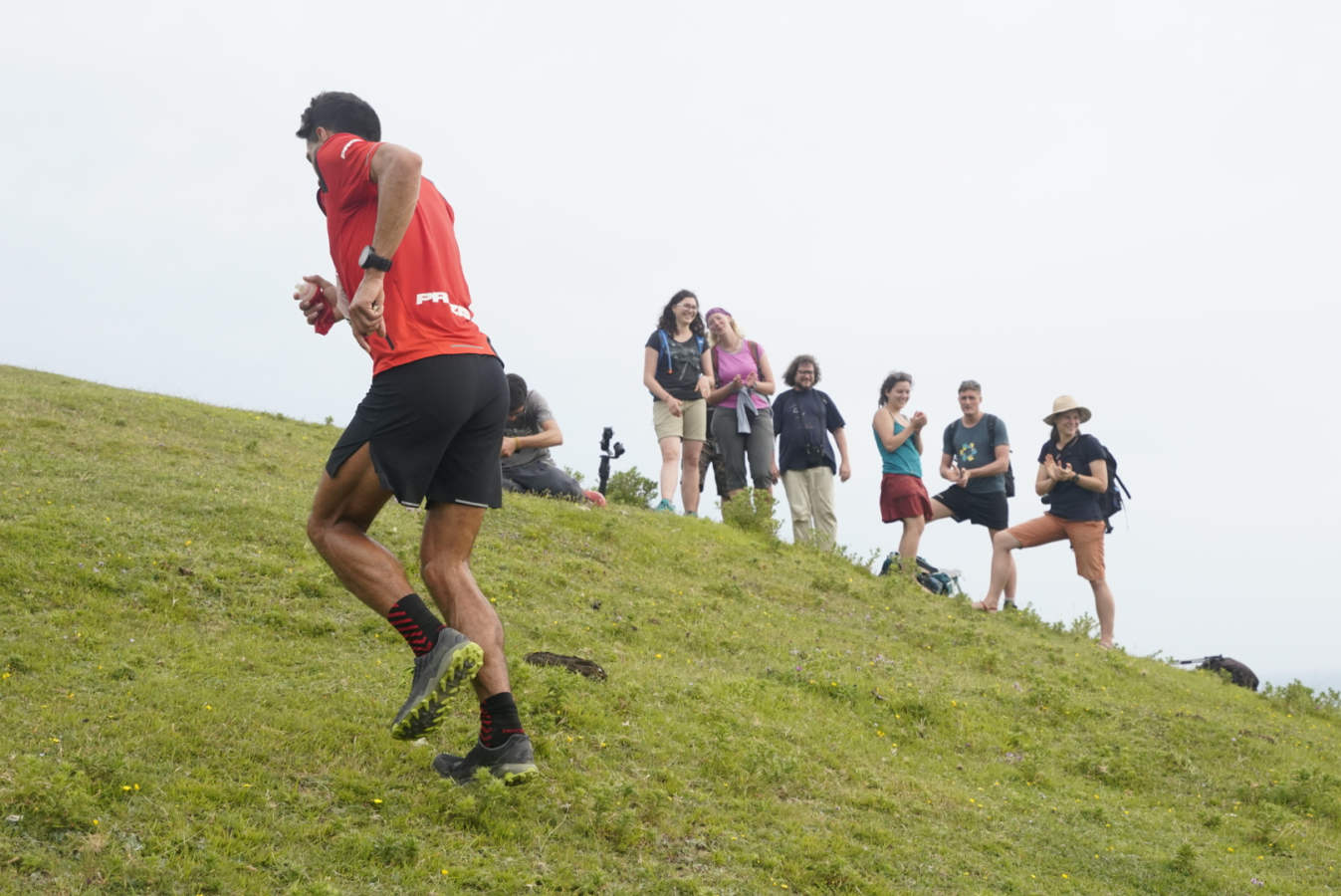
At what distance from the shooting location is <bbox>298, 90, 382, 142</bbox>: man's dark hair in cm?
514

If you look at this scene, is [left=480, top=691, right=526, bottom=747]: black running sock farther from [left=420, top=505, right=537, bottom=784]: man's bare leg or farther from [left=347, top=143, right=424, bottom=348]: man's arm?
[left=347, top=143, right=424, bottom=348]: man's arm

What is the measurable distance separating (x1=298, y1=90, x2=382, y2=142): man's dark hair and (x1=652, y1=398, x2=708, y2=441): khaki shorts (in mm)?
8639

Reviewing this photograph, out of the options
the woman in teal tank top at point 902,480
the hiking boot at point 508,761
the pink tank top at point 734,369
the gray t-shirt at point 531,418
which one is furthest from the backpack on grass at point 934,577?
the hiking boot at point 508,761

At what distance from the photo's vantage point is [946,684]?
31.0 feet

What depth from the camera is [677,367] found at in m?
13.7

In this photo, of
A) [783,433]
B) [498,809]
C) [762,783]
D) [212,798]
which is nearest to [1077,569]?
[783,433]

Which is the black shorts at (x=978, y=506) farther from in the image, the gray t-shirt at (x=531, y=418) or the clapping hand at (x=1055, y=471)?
the gray t-shirt at (x=531, y=418)

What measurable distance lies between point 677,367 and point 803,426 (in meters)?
1.68

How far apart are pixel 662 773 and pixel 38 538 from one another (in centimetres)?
468

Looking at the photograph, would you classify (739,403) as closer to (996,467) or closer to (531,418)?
(531,418)

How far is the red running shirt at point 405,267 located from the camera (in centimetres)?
480

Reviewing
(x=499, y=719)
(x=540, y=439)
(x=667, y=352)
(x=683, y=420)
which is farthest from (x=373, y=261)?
(x=683, y=420)

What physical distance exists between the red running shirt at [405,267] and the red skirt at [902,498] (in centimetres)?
964

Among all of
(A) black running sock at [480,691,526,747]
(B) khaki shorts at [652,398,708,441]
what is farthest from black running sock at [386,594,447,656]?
(B) khaki shorts at [652,398,708,441]
